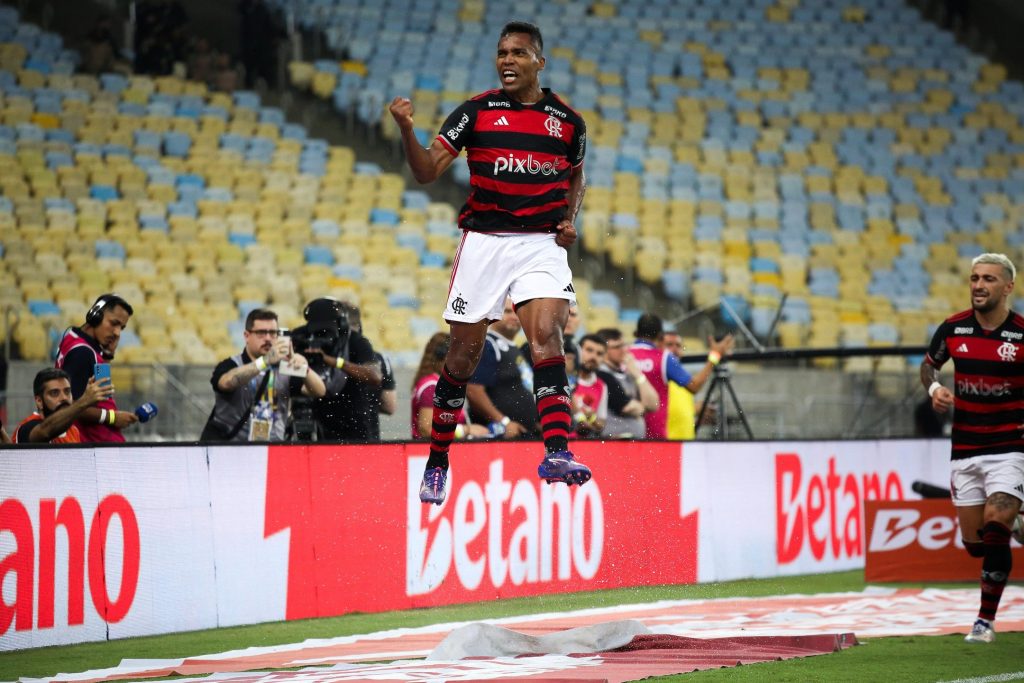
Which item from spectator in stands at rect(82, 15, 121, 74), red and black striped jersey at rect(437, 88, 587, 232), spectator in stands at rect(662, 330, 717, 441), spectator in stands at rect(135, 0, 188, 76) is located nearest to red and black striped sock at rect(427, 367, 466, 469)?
red and black striped jersey at rect(437, 88, 587, 232)

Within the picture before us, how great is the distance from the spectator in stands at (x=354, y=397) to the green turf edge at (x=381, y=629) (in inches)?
56.0

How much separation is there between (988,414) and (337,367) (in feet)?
13.8

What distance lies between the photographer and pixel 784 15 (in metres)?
29.2

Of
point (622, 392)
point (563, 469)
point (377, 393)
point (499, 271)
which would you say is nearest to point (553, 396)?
point (563, 469)

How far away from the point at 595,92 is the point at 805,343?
9639 millimetres

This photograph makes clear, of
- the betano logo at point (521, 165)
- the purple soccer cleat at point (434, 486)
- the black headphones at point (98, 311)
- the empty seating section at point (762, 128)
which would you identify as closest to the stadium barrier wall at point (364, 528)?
the black headphones at point (98, 311)

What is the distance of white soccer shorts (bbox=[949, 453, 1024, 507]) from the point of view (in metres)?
8.37

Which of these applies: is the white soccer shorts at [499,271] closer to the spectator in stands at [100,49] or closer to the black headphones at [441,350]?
the black headphones at [441,350]

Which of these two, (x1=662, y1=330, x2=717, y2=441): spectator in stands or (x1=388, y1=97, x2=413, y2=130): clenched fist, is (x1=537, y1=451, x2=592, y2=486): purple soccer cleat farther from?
(x1=662, y1=330, x2=717, y2=441): spectator in stands

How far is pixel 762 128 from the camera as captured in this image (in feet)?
86.4

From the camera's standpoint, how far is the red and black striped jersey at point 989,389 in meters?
8.48

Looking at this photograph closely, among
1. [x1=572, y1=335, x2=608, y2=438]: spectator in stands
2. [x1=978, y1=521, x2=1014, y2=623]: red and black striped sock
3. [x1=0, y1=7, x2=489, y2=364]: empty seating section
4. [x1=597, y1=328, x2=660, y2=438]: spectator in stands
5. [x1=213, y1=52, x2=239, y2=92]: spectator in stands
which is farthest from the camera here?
[x1=213, y1=52, x2=239, y2=92]: spectator in stands

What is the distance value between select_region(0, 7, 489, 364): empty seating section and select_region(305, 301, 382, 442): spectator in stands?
6.11 meters

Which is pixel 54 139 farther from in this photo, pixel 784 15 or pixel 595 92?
pixel 784 15
